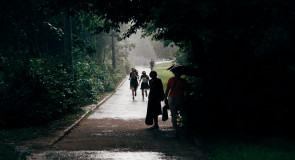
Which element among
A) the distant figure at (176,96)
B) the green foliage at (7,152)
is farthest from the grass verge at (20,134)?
the distant figure at (176,96)

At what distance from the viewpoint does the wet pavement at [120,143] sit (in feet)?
21.6

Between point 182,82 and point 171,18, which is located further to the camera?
point 182,82

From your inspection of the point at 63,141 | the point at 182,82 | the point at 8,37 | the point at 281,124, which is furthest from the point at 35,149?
the point at 8,37

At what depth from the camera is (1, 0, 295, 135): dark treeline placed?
6734mm

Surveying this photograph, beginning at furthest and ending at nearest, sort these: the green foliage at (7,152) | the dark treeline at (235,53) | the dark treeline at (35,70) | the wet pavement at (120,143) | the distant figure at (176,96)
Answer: the dark treeline at (35,70) → the distant figure at (176,96) → the dark treeline at (235,53) → the wet pavement at (120,143) → the green foliage at (7,152)

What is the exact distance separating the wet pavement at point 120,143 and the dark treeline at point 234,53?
1.31 metres

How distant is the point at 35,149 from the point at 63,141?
116cm

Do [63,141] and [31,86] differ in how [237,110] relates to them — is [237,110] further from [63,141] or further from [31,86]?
[31,86]

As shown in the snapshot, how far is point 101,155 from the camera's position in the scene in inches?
260

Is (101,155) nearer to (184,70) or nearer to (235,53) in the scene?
(184,70)

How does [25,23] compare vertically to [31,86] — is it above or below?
above

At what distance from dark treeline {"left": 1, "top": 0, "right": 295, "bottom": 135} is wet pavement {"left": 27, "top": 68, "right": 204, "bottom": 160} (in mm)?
1308

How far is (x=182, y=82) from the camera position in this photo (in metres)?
8.70

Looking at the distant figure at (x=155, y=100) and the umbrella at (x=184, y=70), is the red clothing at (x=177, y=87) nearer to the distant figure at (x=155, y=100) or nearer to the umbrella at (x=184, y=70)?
the umbrella at (x=184, y=70)
